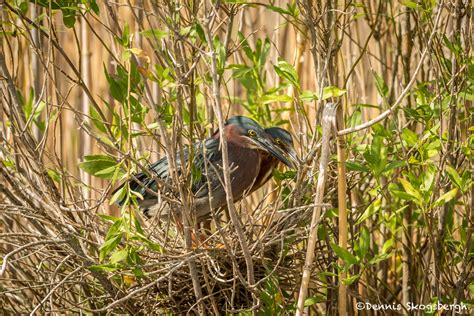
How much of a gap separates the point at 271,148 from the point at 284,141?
0.08 m

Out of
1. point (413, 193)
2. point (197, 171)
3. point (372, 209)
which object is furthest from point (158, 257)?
point (413, 193)

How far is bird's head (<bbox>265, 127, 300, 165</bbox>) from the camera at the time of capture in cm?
271

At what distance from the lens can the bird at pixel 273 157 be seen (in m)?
2.72

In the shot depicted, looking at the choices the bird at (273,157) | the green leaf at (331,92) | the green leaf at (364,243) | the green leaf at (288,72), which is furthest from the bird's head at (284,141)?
the green leaf at (331,92)

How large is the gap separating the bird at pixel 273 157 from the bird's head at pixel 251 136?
15mm

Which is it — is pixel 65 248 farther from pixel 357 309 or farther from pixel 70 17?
pixel 357 309

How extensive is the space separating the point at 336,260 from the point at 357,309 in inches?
9.0

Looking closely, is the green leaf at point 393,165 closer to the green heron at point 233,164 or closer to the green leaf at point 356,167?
the green leaf at point 356,167

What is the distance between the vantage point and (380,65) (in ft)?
11.1

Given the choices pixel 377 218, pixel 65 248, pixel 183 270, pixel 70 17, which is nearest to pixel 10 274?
pixel 65 248

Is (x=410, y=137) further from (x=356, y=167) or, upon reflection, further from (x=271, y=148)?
(x=271, y=148)

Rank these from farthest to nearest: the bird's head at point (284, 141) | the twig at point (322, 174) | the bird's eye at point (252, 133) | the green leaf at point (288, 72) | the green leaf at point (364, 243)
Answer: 1. the bird's eye at point (252, 133)
2. the bird's head at point (284, 141)
3. the green leaf at point (364, 243)
4. the green leaf at point (288, 72)
5. the twig at point (322, 174)

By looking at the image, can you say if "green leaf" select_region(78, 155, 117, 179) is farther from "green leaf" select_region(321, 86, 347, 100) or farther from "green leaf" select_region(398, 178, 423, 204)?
"green leaf" select_region(398, 178, 423, 204)

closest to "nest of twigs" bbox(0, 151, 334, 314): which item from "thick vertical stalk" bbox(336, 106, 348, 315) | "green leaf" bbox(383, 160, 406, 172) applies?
"thick vertical stalk" bbox(336, 106, 348, 315)
